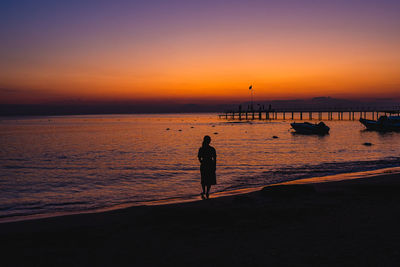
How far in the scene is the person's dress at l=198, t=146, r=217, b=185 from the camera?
421 inches

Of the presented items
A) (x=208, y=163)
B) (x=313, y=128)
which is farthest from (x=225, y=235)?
(x=313, y=128)

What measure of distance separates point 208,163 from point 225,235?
3.96 m

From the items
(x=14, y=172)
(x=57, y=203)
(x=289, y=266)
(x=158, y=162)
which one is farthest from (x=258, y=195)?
(x=14, y=172)

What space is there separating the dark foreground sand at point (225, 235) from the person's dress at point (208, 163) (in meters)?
0.97

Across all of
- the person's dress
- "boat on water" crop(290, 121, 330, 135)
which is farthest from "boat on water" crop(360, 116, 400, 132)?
the person's dress

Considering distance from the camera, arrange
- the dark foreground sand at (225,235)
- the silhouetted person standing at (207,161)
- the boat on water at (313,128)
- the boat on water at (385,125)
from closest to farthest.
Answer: the dark foreground sand at (225,235), the silhouetted person standing at (207,161), the boat on water at (313,128), the boat on water at (385,125)

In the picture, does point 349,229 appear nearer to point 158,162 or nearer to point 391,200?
point 391,200

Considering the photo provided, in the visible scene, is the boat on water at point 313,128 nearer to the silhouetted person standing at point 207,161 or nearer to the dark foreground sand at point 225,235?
the dark foreground sand at point 225,235

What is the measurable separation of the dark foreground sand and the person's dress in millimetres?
968

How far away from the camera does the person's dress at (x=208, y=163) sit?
10.7 metres

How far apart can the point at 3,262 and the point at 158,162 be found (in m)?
17.9

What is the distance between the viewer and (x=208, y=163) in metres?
10.8

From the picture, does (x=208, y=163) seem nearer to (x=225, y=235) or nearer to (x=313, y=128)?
(x=225, y=235)

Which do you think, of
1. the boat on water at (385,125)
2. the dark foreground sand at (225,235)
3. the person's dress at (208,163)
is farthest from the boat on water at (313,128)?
the person's dress at (208,163)
